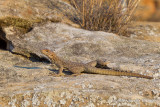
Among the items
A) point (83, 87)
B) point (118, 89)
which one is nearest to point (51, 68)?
point (83, 87)

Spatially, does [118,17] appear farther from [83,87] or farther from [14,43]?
[83,87]

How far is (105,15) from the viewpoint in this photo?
270 inches

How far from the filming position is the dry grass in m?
6.73

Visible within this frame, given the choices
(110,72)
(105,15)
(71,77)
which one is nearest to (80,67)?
(71,77)

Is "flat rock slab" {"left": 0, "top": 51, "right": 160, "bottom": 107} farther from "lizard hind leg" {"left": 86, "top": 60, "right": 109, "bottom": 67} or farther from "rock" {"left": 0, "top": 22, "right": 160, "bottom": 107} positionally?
"lizard hind leg" {"left": 86, "top": 60, "right": 109, "bottom": 67}

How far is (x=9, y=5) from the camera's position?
643 cm

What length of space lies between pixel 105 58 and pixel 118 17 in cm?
238

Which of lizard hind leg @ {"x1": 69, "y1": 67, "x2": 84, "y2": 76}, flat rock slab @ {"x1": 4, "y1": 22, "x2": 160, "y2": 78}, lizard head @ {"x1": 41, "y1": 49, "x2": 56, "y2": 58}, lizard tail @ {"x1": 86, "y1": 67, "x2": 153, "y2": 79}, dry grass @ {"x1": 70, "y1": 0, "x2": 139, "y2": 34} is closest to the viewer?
lizard tail @ {"x1": 86, "y1": 67, "x2": 153, "y2": 79}

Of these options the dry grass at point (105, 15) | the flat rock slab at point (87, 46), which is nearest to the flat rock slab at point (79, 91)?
the flat rock slab at point (87, 46)

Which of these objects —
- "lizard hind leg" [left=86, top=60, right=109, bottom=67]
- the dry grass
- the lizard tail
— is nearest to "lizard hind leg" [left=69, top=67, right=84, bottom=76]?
the lizard tail

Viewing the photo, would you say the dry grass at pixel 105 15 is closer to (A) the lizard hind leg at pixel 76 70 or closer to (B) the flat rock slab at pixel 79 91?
(A) the lizard hind leg at pixel 76 70

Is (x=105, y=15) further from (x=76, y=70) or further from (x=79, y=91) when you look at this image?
(x=79, y=91)

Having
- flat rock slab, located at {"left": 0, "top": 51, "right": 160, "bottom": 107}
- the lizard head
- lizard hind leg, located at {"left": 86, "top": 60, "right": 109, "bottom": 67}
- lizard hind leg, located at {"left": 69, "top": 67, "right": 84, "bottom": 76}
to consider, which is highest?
the lizard head

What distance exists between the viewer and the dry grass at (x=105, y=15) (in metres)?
6.73
